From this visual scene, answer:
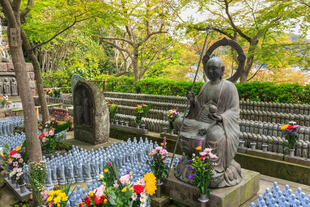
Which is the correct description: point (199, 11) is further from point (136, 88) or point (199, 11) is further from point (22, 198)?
point (22, 198)

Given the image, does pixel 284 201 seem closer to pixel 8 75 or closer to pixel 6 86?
pixel 6 86

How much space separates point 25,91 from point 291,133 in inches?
258

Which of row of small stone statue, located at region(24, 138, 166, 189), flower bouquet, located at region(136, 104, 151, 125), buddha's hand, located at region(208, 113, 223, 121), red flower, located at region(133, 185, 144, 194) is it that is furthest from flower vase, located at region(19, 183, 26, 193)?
flower bouquet, located at region(136, 104, 151, 125)

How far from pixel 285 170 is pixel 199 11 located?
9994 mm

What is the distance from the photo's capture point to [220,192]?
13.8 feet

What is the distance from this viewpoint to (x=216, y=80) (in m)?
4.90

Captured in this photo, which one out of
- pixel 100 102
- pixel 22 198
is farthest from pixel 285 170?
pixel 22 198

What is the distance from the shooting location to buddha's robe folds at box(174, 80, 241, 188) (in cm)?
442

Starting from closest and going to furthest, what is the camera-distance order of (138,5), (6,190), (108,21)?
(6,190) < (108,21) < (138,5)

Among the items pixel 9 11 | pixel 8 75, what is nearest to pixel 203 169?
pixel 9 11

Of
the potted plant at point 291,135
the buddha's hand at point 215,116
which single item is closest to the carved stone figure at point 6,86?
the buddha's hand at point 215,116

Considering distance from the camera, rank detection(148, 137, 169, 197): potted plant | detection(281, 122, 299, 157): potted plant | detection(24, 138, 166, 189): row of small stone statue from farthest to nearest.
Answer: detection(281, 122, 299, 157): potted plant < detection(24, 138, 166, 189): row of small stone statue < detection(148, 137, 169, 197): potted plant

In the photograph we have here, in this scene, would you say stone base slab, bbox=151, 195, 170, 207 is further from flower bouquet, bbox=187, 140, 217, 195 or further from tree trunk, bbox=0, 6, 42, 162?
tree trunk, bbox=0, 6, 42, 162

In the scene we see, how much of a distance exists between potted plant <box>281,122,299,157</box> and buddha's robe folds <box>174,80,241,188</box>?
2472mm
